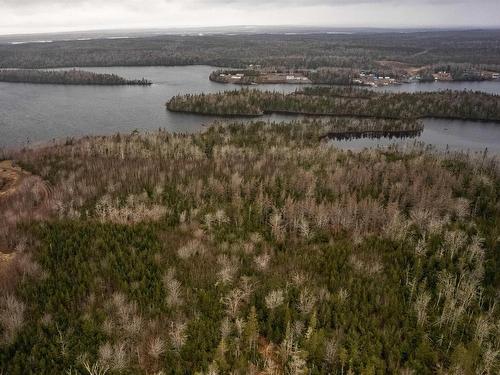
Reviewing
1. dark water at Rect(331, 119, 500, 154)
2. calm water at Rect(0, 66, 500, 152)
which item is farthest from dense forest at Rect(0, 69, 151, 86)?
dark water at Rect(331, 119, 500, 154)

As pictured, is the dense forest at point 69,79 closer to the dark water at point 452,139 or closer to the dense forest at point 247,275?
the dark water at point 452,139

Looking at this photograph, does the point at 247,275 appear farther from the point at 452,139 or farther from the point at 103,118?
the point at 103,118

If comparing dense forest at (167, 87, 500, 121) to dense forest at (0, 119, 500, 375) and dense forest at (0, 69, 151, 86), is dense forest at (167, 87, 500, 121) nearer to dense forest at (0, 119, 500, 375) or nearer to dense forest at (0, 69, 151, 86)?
dense forest at (0, 69, 151, 86)

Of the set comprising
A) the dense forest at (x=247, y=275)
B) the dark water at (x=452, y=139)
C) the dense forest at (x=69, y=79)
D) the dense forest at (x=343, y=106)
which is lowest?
the dark water at (x=452, y=139)

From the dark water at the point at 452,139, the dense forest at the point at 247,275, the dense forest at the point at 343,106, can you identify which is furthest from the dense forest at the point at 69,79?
the dense forest at the point at 247,275

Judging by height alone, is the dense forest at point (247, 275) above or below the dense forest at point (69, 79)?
below

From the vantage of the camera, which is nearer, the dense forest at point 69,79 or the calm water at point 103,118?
the calm water at point 103,118
